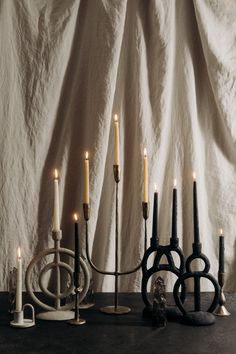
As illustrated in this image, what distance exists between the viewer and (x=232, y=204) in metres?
1.69

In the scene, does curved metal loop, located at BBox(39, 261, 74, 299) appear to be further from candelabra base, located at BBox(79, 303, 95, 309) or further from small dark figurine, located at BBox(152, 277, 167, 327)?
small dark figurine, located at BBox(152, 277, 167, 327)

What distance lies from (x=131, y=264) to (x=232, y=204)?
1.11 ft

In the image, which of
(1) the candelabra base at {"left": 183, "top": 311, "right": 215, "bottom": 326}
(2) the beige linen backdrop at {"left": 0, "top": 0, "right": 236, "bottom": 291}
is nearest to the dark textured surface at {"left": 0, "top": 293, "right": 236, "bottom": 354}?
(1) the candelabra base at {"left": 183, "top": 311, "right": 215, "bottom": 326}

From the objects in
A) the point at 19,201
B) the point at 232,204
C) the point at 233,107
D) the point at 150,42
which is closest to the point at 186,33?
the point at 150,42

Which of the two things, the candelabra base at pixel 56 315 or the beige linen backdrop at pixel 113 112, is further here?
the beige linen backdrop at pixel 113 112

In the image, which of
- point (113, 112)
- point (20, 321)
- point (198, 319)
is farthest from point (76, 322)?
point (113, 112)

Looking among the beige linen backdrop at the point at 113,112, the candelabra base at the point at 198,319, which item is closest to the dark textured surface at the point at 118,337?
the candelabra base at the point at 198,319

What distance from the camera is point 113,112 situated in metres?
1.66

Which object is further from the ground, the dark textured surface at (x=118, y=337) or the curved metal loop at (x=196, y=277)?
the curved metal loop at (x=196, y=277)

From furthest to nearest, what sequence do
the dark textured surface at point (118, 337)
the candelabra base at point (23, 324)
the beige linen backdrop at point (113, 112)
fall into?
the beige linen backdrop at point (113, 112) → the candelabra base at point (23, 324) → the dark textured surface at point (118, 337)

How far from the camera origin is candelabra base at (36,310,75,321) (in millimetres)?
1254

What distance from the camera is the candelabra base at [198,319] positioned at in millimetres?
1218

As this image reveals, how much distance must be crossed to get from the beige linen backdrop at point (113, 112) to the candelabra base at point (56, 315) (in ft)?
1.16

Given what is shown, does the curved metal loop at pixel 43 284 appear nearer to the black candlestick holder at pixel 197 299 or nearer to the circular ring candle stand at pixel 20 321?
the circular ring candle stand at pixel 20 321
